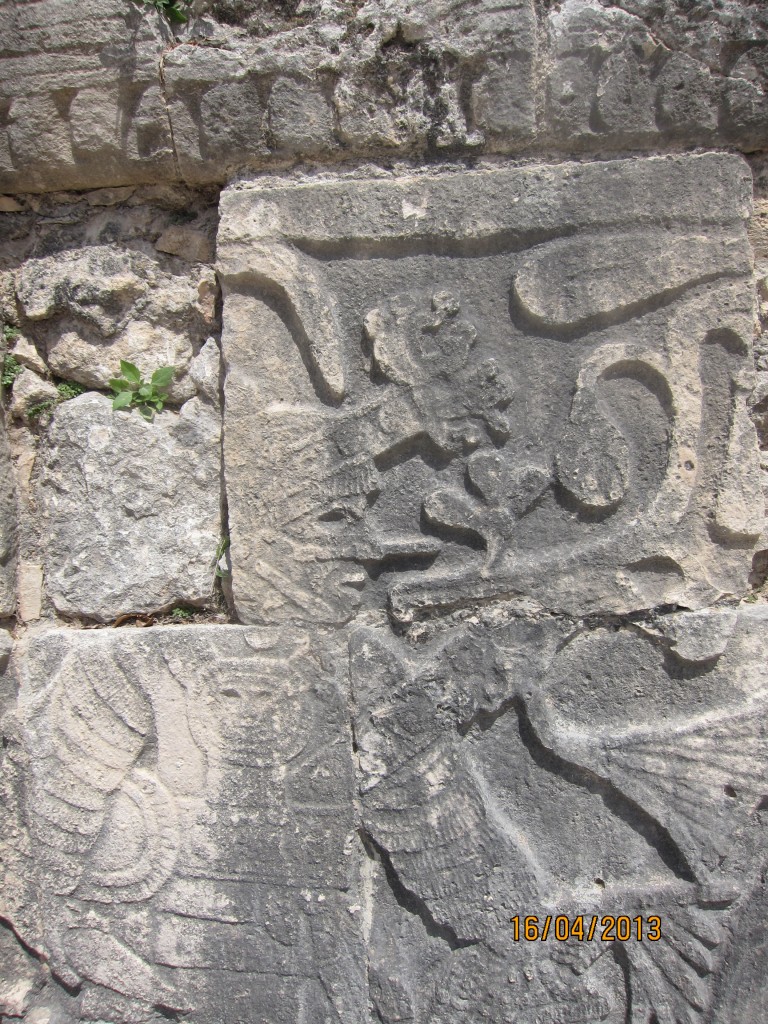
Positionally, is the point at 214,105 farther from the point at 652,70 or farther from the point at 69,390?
the point at 652,70

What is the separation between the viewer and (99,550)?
1740mm

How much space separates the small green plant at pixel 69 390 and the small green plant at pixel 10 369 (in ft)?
0.36

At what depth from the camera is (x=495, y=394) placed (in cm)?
165

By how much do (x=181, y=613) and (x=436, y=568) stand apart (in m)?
0.63

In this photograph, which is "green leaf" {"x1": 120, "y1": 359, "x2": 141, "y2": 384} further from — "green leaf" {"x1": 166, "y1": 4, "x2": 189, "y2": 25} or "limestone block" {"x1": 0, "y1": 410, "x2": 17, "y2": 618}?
"green leaf" {"x1": 166, "y1": 4, "x2": 189, "y2": 25}

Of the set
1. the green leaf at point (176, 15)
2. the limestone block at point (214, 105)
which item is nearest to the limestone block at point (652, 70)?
the limestone block at point (214, 105)

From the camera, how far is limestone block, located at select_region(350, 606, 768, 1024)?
Answer: 1567mm

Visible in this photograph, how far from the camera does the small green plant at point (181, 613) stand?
1.76 m

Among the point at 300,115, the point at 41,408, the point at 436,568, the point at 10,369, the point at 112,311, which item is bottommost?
the point at 436,568

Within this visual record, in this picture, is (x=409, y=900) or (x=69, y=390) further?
(x=69, y=390)

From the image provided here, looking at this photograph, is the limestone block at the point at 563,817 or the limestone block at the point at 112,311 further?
the limestone block at the point at 112,311

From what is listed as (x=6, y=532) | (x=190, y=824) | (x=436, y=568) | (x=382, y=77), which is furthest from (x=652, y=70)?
(x=190, y=824)

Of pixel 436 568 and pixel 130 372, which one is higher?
pixel 130 372

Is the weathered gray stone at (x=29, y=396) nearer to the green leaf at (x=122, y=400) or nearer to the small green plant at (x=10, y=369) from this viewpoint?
the small green plant at (x=10, y=369)
